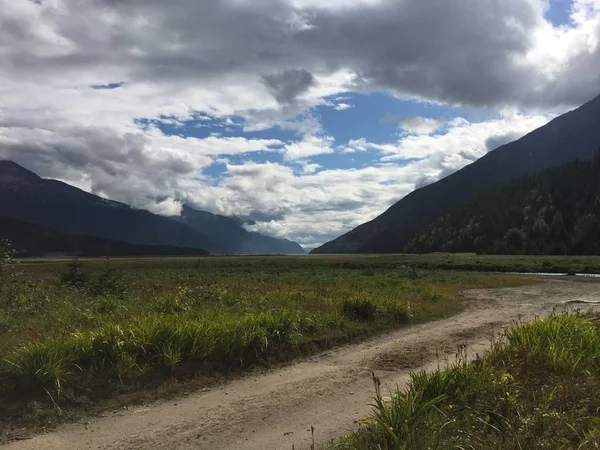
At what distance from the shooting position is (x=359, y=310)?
17.5 meters

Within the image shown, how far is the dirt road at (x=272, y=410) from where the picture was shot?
7.23 m

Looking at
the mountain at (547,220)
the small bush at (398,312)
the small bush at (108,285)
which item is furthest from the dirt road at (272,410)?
the mountain at (547,220)

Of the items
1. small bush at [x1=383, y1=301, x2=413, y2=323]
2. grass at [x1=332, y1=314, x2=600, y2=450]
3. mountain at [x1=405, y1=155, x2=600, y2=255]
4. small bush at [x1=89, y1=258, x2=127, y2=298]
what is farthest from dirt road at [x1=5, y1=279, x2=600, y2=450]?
mountain at [x1=405, y1=155, x2=600, y2=255]

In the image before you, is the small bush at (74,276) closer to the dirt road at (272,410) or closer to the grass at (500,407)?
the dirt road at (272,410)

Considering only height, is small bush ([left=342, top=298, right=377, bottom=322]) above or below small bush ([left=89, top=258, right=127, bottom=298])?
below

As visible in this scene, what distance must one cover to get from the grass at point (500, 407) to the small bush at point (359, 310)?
698cm

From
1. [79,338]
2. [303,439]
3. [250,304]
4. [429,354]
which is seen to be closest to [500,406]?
[303,439]

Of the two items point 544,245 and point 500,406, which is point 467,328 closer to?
point 500,406

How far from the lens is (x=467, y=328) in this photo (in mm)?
16703

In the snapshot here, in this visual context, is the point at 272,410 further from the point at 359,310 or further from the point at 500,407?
the point at 359,310

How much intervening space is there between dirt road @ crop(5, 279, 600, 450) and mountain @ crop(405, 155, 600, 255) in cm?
14313

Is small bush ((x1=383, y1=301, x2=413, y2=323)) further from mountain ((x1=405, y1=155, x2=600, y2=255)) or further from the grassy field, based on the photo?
mountain ((x1=405, y1=155, x2=600, y2=255))

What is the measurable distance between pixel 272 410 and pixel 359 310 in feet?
31.0

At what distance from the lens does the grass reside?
6277 millimetres
